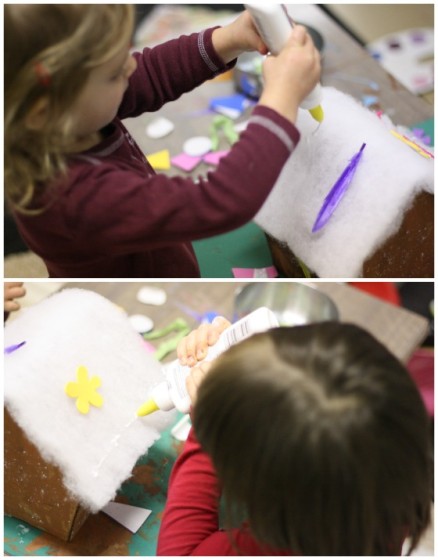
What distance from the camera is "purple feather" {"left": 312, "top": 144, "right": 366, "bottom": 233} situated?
666 millimetres

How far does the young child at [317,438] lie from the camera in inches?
16.5

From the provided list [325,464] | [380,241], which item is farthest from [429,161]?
[325,464]

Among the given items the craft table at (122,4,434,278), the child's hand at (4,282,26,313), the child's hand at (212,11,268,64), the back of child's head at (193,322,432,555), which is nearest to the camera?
the back of child's head at (193,322,432,555)

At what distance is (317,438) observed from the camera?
1.36ft

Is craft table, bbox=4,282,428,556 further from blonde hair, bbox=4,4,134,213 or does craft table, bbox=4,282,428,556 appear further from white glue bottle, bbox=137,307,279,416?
blonde hair, bbox=4,4,134,213

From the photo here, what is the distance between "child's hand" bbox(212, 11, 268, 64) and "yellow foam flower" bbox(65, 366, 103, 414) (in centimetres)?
37

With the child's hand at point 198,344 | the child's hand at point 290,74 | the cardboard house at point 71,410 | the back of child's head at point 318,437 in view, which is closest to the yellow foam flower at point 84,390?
the cardboard house at point 71,410

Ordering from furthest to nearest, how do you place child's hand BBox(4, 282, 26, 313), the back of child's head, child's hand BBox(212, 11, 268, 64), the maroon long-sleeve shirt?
1. child's hand BBox(4, 282, 26, 313)
2. child's hand BBox(212, 11, 268, 64)
3. the maroon long-sleeve shirt
4. the back of child's head

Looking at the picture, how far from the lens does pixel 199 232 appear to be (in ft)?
1.81

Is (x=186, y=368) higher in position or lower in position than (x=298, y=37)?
lower

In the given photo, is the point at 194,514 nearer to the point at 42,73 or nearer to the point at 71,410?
the point at 71,410

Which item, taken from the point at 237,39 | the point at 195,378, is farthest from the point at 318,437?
the point at 237,39

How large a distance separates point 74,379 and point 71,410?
0.03 meters

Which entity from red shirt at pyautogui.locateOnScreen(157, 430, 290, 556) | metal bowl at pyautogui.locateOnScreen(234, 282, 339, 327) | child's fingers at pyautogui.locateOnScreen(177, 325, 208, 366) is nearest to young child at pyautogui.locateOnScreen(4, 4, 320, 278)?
child's fingers at pyautogui.locateOnScreen(177, 325, 208, 366)
